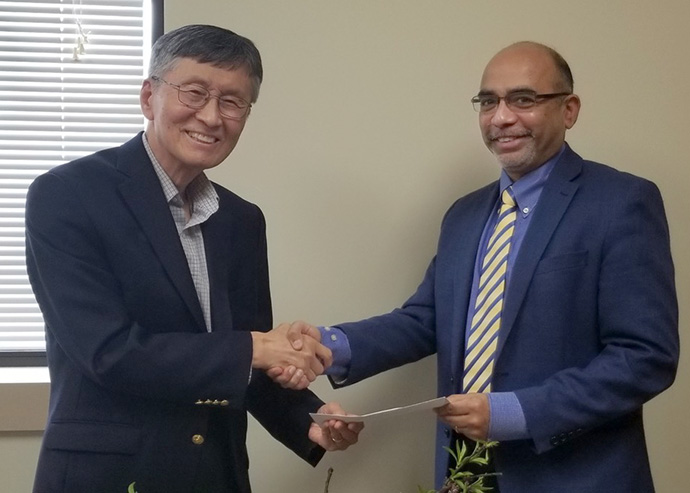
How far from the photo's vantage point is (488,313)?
1.93 metres

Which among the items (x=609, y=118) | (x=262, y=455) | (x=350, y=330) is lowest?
(x=262, y=455)

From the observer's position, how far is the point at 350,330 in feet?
7.01

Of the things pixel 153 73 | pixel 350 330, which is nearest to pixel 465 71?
pixel 350 330

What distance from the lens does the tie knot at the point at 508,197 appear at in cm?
202

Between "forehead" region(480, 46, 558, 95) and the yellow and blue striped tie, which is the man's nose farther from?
the yellow and blue striped tie

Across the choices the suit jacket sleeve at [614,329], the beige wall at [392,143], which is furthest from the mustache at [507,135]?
the beige wall at [392,143]

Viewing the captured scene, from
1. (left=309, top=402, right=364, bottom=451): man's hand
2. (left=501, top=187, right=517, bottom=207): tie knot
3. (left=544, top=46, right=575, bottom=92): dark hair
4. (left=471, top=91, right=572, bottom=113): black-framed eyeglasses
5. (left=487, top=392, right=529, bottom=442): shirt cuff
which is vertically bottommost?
(left=309, top=402, right=364, bottom=451): man's hand

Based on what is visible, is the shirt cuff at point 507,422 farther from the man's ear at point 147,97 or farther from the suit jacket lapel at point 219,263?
the man's ear at point 147,97

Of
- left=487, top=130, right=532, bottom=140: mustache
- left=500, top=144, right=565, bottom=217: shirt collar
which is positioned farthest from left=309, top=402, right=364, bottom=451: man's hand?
left=487, top=130, right=532, bottom=140: mustache

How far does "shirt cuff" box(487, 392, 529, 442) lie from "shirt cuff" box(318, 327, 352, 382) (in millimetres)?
457

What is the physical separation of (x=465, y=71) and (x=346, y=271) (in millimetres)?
719

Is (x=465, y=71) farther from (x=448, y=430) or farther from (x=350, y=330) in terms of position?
(x=448, y=430)

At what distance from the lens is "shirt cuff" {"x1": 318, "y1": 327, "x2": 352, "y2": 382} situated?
2.10 m

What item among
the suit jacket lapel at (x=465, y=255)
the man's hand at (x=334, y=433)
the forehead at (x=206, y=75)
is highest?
the forehead at (x=206, y=75)
